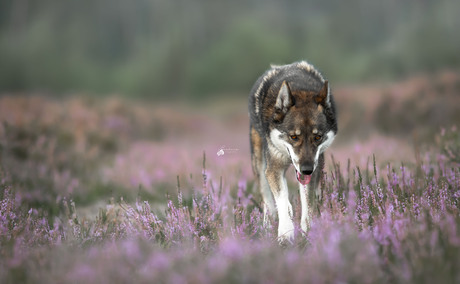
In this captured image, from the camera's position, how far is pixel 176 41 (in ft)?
129

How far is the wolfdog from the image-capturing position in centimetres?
398

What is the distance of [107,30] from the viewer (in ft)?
153

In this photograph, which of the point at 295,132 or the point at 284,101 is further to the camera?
the point at 284,101

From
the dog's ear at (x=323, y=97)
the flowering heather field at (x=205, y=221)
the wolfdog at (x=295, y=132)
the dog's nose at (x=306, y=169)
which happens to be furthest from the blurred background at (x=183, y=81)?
the dog's nose at (x=306, y=169)

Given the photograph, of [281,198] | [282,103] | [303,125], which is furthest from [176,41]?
[303,125]

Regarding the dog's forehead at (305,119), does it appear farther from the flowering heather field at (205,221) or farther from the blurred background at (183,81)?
the blurred background at (183,81)

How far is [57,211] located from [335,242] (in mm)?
4627

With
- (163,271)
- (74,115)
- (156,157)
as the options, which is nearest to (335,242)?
(163,271)

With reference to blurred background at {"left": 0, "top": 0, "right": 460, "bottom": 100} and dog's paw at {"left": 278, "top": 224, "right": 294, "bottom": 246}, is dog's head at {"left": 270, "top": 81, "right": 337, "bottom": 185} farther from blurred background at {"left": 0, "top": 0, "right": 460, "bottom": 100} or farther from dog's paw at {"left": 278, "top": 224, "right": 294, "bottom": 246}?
blurred background at {"left": 0, "top": 0, "right": 460, "bottom": 100}

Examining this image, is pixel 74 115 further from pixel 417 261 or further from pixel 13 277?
pixel 417 261

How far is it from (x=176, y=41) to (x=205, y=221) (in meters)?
37.5

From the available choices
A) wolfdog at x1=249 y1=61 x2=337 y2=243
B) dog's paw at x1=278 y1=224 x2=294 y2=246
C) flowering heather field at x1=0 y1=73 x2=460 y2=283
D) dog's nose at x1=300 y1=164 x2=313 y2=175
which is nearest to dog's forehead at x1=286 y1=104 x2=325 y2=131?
wolfdog at x1=249 y1=61 x2=337 y2=243

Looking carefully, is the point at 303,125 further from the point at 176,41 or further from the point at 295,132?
the point at 176,41

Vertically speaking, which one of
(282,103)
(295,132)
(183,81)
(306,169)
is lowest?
(306,169)
